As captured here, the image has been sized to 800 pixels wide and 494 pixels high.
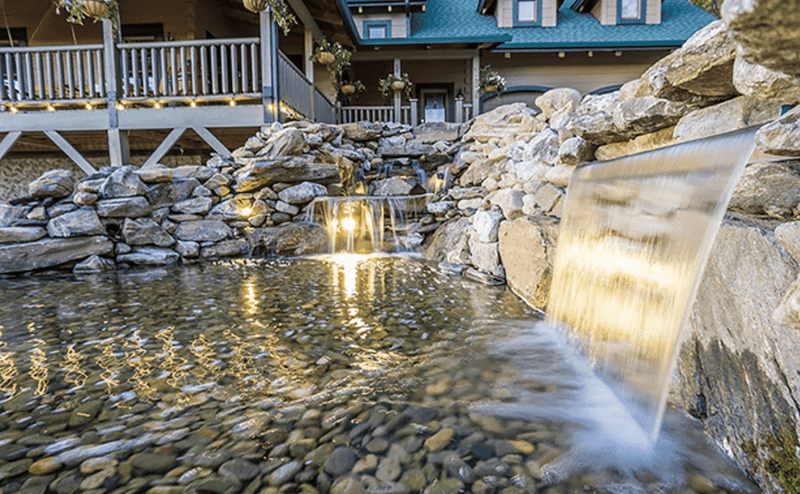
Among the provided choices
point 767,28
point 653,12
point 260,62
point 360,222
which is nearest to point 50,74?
point 260,62

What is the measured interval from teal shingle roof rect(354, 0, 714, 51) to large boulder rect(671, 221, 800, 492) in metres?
11.8

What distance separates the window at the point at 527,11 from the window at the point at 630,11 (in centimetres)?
279

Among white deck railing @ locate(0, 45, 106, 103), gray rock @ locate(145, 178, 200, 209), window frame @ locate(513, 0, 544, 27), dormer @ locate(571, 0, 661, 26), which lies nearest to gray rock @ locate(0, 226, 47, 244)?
gray rock @ locate(145, 178, 200, 209)

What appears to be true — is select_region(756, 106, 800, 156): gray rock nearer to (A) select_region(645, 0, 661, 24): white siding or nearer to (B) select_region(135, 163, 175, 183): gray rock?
(B) select_region(135, 163, 175, 183): gray rock

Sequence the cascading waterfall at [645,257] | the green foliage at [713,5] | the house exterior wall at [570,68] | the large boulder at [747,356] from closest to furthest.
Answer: the large boulder at [747,356] → the cascading waterfall at [645,257] → the green foliage at [713,5] → the house exterior wall at [570,68]

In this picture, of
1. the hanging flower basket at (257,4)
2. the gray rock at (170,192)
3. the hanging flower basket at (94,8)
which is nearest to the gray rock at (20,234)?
the gray rock at (170,192)

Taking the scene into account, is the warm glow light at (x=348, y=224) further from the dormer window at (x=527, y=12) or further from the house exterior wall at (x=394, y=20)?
the dormer window at (x=527, y=12)

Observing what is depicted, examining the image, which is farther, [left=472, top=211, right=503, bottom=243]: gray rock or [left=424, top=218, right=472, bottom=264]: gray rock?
[left=424, top=218, right=472, bottom=264]: gray rock

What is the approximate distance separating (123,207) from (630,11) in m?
16.2

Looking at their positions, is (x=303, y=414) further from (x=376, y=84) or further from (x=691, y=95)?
(x=376, y=84)

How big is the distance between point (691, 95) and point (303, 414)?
98.6 inches

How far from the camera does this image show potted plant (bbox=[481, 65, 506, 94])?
1265cm

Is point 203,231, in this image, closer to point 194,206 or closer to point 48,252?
point 194,206

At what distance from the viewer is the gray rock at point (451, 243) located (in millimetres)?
5324
